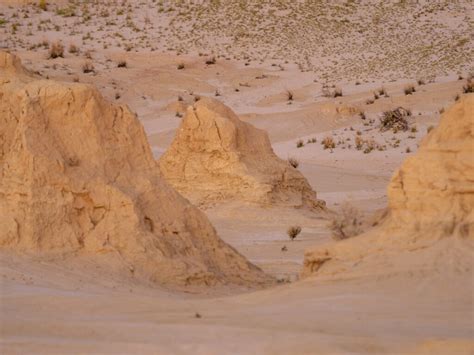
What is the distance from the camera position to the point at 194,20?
4894 centimetres

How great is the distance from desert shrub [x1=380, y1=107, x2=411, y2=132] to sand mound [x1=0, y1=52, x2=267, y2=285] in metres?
20.9

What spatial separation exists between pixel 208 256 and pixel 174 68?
31360 mm

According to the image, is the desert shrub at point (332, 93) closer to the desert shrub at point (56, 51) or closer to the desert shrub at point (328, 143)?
the desert shrub at point (328, 143)

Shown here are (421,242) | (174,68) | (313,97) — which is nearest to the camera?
(421,242)

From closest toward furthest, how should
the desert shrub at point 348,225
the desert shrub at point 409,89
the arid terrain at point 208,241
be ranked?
the arid terrain at point 208,241, the desert shrub at point 348,225, the desert shrub at point 409,89

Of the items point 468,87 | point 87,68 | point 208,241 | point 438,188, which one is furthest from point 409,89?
point 438,188

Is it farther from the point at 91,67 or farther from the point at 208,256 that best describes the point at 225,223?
the point at 91,67

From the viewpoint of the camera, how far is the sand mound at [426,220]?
8766mm

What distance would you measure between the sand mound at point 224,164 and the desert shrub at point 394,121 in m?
13.4

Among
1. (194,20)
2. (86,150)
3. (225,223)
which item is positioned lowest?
(225,223)

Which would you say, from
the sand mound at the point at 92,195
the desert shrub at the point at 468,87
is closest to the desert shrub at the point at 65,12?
the desert shrub at the point at 468,87

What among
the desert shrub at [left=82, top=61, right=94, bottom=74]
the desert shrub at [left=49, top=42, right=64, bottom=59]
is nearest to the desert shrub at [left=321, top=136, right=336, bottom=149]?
the desert shrub at [left=82, top=61, right=94, bottom=74]

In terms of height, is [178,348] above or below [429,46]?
below

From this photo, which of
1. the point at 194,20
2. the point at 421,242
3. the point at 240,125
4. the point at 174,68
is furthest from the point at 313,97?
the point at 421,242
